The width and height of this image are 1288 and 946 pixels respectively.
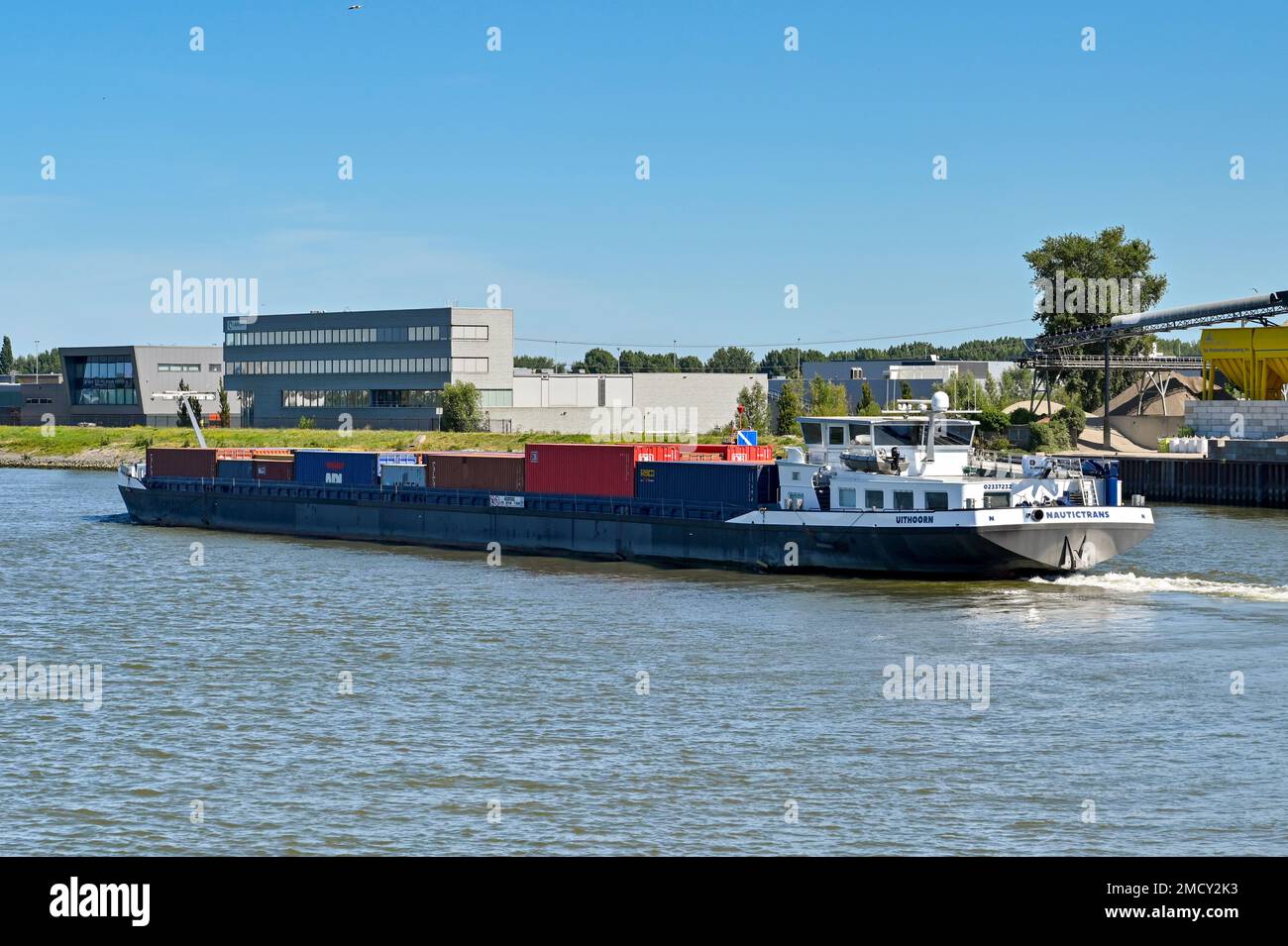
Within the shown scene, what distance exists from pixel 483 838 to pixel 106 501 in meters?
77.6

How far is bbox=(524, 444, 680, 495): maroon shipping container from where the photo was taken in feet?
181

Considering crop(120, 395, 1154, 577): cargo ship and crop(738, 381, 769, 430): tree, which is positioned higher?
crop(738, 381, 769, 430): tree

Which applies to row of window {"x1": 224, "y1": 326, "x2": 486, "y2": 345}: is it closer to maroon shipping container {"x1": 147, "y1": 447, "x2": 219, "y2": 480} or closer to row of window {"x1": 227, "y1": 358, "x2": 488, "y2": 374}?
row of window {"x1": 227, "y1": 358, "x2": 488, "y2": 374}

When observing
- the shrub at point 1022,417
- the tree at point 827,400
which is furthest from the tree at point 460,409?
the shrub at point 1022,417

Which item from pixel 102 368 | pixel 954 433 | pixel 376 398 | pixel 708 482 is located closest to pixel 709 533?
pixel 708 482

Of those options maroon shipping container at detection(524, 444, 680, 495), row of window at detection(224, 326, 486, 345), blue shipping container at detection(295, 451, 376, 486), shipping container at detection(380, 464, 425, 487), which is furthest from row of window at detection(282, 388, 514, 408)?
maroon shipping container at detection(524, 444, 680, 495)

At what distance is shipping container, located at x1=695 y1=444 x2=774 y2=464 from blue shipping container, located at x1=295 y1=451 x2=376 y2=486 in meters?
16.6

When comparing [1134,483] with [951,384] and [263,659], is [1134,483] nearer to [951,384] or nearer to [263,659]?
[951,384]

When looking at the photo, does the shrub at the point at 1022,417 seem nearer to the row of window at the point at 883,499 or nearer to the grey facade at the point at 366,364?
the grey facade at the point at 366,364

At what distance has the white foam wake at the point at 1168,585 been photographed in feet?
131

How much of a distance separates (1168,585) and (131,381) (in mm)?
136682

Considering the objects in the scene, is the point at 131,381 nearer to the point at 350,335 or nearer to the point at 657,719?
the point at 350,335

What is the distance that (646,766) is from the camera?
2311 centimetres

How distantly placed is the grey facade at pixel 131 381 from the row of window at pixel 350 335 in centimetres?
978
